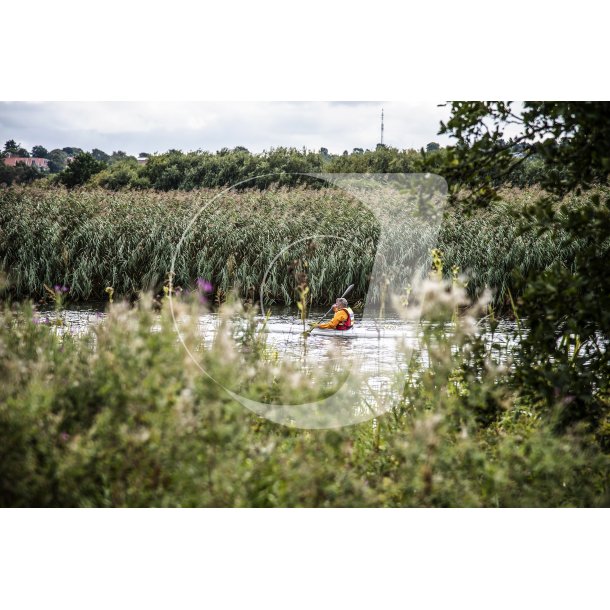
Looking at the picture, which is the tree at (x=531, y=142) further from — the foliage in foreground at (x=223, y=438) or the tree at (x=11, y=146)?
the tree at (x=11, y=146)

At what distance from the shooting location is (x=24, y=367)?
8.94 ft

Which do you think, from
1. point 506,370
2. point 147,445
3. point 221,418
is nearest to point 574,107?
point 506,370

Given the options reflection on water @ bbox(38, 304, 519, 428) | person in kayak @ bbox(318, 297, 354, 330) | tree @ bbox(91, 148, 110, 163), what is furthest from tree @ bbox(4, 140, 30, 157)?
person in kayak @ bbox(318, 297, 354, 330)

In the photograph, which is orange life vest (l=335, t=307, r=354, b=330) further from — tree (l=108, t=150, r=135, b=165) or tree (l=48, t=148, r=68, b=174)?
tree (l=48, t=148, r=68, b=174)

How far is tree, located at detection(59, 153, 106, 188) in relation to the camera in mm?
3135

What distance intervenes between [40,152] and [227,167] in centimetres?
91

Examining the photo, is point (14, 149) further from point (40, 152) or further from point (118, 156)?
point (118, 156)

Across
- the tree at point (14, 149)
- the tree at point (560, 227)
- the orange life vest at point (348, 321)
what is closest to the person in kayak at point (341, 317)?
the orange life vest at point (348, 321)

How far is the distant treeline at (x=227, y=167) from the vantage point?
10.1ft

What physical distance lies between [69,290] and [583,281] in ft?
7.74

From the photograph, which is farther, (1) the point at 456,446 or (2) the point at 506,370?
(2) the point at 506,370

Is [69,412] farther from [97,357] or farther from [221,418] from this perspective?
[221,418]

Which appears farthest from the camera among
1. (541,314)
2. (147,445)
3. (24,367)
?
(541,314)

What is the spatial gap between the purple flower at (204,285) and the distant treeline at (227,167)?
0.48 m
